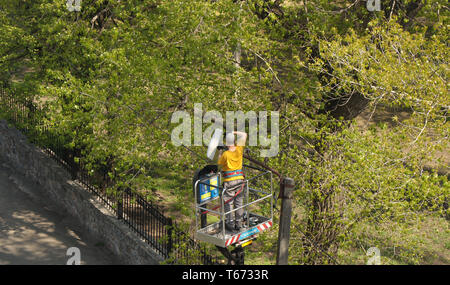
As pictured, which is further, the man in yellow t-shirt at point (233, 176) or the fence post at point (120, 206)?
the fence post at point (120, 206)

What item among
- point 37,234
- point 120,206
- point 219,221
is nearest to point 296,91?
point 219,221

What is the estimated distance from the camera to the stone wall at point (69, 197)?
54.6ft

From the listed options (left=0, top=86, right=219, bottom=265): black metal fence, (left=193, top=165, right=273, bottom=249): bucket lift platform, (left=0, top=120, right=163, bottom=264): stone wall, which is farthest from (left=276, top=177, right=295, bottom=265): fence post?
(left=0, top=120, right=163, bottom=264): stone wall

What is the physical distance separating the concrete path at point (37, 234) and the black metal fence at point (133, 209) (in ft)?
4.81

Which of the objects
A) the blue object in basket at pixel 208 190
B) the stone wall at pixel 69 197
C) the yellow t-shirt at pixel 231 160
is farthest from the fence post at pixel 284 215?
the stone wall at pixel 69 197

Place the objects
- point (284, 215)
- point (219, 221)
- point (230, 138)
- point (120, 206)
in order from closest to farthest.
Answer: point (284, 215), point (230, 138), point (219, 221), point (120, 206)

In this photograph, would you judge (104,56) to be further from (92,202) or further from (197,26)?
(92,202)

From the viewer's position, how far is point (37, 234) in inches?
726

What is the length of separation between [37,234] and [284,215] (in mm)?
11545

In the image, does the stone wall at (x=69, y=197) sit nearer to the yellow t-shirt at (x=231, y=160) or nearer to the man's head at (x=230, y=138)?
the yellow t-shirt at (x=231, y=160)

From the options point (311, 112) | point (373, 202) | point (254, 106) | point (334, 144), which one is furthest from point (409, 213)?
point (254, 106)

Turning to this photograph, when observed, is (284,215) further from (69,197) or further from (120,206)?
(69,197)

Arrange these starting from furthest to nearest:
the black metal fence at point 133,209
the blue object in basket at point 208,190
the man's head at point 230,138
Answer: the black metal fence at point 133,209, the blue object in basket at point 208,190, the man's head at point 230,138

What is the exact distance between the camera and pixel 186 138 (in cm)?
1420
